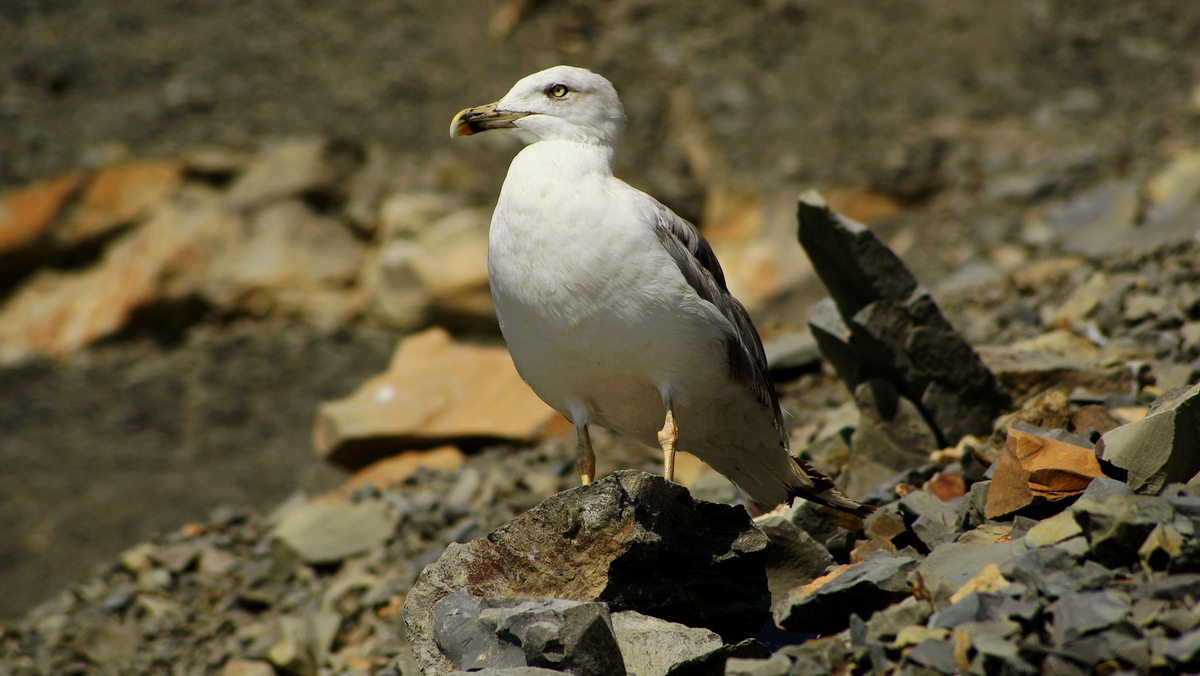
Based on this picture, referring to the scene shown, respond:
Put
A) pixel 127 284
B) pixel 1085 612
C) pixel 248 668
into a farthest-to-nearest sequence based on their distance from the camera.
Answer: pixel 127 284, pixel 248 668, pixel 1085 612

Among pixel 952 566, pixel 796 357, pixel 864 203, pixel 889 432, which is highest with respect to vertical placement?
Result: pixel 864 203

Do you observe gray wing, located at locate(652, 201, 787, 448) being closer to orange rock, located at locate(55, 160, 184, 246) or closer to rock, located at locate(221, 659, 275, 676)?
rock, located at locate(221, 659, 275, 676)

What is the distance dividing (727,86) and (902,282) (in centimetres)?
913

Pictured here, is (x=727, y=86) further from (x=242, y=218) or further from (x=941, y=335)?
(x=941, y=335)

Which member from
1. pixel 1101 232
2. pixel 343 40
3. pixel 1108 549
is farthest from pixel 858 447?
pixel 343 40

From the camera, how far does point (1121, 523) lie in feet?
10.8

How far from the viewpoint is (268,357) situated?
505 inches

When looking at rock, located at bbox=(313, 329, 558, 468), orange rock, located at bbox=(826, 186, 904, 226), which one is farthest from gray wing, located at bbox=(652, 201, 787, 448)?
orange rock, located at bbox=(826, 186, 904, 226)

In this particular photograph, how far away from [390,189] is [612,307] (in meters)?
9.84

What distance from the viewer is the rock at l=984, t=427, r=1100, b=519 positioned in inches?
157

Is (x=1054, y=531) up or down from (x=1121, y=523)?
down

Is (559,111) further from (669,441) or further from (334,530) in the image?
(334,530)

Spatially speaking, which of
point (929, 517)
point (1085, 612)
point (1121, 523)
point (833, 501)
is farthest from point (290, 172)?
point (1085, 612)

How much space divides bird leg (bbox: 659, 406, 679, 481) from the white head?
4.90 feet
